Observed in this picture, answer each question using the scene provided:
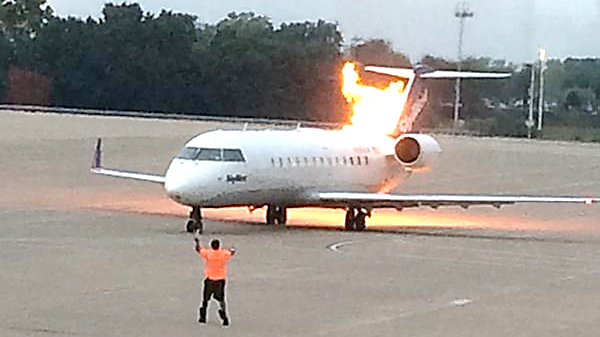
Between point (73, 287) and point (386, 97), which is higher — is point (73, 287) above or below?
below

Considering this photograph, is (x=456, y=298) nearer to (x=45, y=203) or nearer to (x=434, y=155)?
(x=434, y=155)

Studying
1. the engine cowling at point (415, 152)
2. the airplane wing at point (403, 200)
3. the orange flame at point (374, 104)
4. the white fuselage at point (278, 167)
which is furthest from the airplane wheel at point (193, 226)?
the orange flame at point (374, 104)

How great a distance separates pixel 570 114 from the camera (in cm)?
12188

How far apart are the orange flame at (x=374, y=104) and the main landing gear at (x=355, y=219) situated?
543 cm

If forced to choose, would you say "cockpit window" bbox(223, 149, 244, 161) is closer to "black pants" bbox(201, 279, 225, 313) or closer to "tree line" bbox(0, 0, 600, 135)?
"black pants" bbox(201, 279, 225, 313)

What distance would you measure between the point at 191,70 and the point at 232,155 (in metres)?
69.9

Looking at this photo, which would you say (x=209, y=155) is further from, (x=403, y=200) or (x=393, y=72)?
(x=393, y=72)

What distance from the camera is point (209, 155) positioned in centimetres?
3328

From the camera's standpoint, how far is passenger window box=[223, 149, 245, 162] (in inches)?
1316

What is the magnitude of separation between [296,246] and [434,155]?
9056 millimetres

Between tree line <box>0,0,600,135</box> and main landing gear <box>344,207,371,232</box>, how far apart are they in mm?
55430

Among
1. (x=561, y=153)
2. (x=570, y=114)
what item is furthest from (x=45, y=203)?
(x=570, y=114)

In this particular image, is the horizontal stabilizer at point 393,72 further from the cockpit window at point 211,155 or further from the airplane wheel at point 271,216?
the cockpit window at point 211,155

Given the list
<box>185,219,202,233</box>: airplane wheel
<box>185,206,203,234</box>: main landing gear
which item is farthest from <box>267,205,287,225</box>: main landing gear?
<box>185,206,203,234</box>: main landing gear
